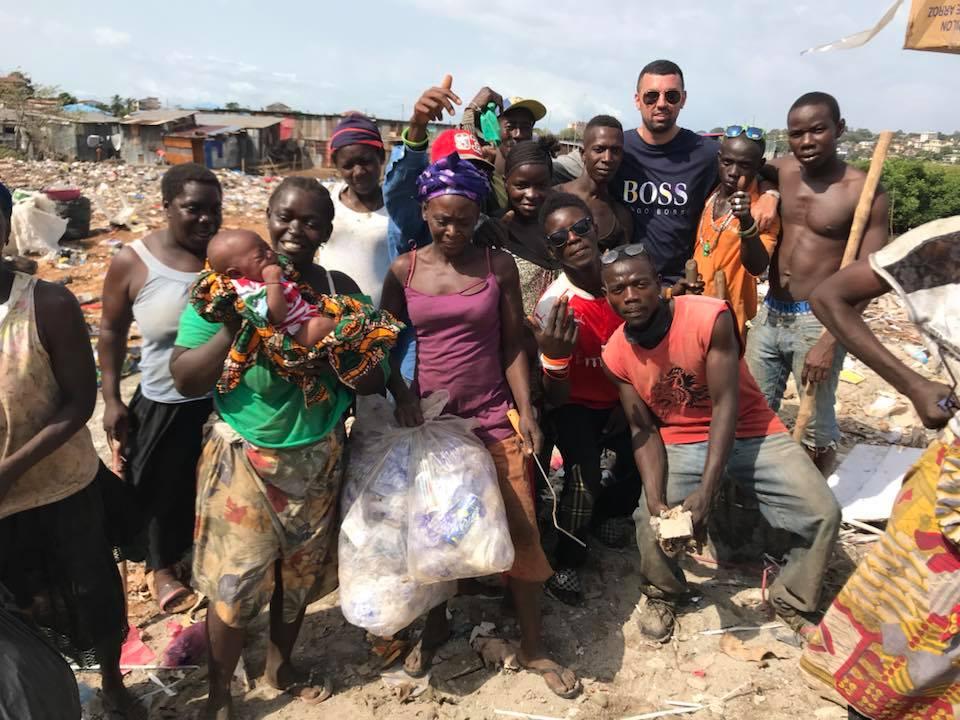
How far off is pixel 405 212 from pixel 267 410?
1.22 meters

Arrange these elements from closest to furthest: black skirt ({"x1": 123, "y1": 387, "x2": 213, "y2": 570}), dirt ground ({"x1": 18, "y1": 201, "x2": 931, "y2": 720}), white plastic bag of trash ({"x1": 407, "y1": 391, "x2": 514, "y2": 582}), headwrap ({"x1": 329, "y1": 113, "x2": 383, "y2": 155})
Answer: white plastic bag of trash ({"x1": 407, "y1": 391, "x2": 514, "y2": 582}) → dirt ground ({"x1": 18, "y1": 201, "x2": 931, "y2": 720}) → black skirt ({"x1": 123, "y1": 387, "x2": 213, "y2": 570}) → headwrap ({"x1": 329, "y1": 113, "x2": 383, "y2": 155})

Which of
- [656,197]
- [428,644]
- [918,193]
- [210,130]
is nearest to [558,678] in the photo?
[428,644]

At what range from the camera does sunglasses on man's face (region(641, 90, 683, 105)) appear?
3678mm

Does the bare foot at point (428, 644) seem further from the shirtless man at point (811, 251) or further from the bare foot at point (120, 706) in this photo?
A: the shirtless man at point (811, 251)

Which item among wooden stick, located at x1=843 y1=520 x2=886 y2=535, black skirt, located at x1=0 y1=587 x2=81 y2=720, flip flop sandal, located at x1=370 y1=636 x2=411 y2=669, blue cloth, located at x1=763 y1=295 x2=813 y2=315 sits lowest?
flip flop sandal, located at x1=370 y1=636 x2=411 y2=669

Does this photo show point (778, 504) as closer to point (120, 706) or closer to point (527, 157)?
point (527, 157)

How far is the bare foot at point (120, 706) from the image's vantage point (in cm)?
251

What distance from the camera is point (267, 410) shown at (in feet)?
7.52

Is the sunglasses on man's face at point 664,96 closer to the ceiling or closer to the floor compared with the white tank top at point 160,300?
closer to the ceiling

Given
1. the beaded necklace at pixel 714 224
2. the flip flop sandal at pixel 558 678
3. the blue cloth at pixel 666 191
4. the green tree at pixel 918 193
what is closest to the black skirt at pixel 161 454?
the flip flop sandal at pixel 558 678

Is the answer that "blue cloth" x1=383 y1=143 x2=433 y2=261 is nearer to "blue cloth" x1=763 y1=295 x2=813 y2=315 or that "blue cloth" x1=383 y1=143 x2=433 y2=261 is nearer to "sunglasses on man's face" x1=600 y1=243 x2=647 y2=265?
"sunglasses on man's face" x1=600 y1=243 x2=647 y2=265

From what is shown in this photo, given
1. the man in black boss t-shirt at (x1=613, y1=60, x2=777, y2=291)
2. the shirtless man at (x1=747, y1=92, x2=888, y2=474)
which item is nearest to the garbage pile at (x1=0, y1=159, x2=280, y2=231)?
the man in black boss t-shirt at (x1=613, y1=60, x2=777, y2=291)

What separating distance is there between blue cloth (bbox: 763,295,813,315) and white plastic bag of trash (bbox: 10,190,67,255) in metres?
11.3

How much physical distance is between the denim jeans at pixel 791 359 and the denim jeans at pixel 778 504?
A: 2.98 ft
